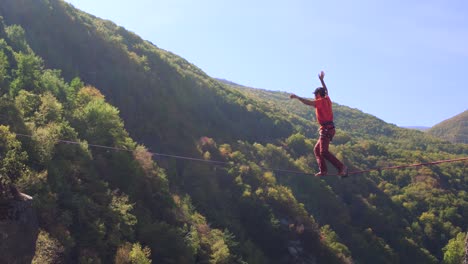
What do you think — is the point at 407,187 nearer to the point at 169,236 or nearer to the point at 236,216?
the point at 236,216

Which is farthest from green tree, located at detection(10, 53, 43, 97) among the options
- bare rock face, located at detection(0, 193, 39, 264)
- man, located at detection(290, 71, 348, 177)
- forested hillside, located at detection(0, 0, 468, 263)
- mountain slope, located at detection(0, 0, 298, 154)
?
man, located at detection(290, 71, 348, 177)

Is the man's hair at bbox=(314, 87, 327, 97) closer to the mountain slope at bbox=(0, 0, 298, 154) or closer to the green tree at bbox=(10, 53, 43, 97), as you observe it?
the green tree at bbox=(10, 53, 43, 97)

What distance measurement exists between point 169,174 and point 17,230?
42.6m

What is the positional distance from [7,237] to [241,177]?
5185 cm

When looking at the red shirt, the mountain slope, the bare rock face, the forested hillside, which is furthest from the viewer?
the mountain slope

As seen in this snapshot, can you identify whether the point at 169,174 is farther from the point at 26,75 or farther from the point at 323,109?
the point at 323,109

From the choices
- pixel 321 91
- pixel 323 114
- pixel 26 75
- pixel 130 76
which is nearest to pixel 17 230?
pixel 323 114

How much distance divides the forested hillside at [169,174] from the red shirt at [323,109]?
154 inches

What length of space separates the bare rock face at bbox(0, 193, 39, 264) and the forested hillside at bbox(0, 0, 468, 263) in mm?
651

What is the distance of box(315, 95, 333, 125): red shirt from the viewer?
41.8 ft

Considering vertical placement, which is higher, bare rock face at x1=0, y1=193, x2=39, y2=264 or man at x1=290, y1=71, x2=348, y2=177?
man at x1=290, y1=71, x2=348, y2=177

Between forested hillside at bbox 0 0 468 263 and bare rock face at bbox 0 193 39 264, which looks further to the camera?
forested hillside at bbox 0 0 468 263

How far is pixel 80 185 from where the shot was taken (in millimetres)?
37312

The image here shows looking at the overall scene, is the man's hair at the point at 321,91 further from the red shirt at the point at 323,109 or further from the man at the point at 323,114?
the red shirt at the point at 323,109
